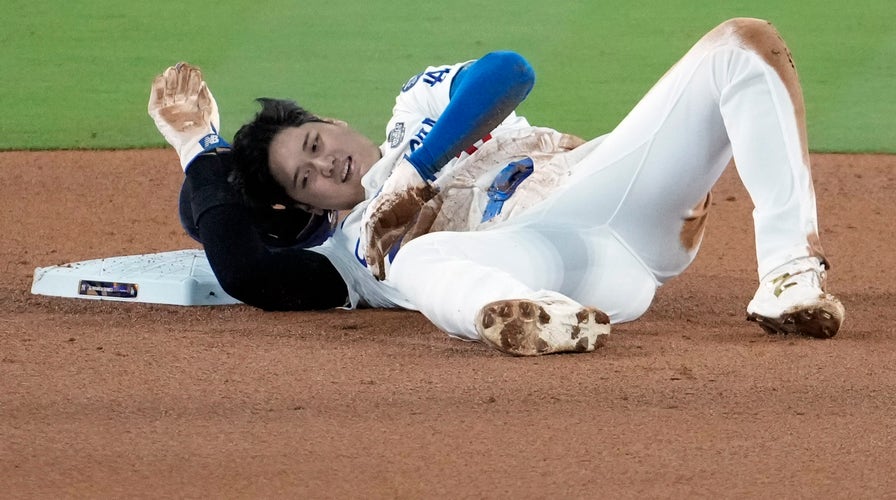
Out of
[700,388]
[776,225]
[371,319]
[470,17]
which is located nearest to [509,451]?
[700,388]

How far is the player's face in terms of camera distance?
2836 mm

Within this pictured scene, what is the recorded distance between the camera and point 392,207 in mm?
2490

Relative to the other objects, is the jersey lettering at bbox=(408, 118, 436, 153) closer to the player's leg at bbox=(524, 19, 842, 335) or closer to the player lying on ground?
the player lying on ground

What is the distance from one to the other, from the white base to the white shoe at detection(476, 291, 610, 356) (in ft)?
3.59

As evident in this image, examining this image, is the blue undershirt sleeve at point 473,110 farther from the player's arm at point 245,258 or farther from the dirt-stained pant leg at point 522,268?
the player's arm at point 245,258

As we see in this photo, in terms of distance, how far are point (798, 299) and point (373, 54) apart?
13.0 ft

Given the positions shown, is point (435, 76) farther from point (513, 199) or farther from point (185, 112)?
point (185, 112)

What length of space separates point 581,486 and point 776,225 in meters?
0.85

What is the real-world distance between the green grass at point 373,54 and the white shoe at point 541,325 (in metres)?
2.81

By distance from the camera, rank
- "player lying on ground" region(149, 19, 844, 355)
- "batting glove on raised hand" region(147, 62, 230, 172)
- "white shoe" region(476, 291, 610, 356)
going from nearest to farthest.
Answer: "white shoe" region(476, 291, 610, 356)
"player lying on ground" region(149, 19, 844, 355)
"batting glove on raised hand" region(147, 62, 230, 172)

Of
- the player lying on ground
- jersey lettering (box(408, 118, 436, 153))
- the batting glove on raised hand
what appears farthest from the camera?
the batting glove on raised hand

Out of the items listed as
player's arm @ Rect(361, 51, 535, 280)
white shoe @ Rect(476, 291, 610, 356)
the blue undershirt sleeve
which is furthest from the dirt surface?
the blue undershirt sleeve

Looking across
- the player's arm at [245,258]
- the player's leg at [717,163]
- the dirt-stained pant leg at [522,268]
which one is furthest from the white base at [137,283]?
the player's leg at [717,163]

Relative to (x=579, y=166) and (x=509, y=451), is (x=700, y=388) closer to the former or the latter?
(x=509, y=451)
